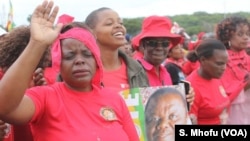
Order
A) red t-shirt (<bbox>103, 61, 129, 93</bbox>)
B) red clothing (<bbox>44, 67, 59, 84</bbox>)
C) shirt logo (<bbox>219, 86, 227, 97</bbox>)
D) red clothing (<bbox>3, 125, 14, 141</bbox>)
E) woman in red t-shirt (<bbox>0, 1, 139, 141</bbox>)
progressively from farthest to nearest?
shirt logo (<bbox>219, 86, 227, 97</bbox>) < red t-shirt (<bbox>103, 61, 129, 93</bbox>) < red clothing (<bbox>44, 67, 59, 84</bbox>) < red clothing (<bbox>3, 125, 14, 141</bbox>) < woman in red t-shirt (<bbox>0, 1, 139, 141</bbox>)

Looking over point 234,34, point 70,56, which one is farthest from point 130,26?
point 70,56

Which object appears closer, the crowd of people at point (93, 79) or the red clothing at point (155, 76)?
the crowd of people at point (93, 79)

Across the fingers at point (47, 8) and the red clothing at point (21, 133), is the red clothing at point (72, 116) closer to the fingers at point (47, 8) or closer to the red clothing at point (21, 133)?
the red clothing at point (21, 133)

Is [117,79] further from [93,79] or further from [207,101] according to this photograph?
[207,101]

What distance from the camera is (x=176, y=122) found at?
3.79 meters

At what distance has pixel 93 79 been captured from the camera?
9.24 ft

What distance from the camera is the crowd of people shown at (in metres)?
2.39

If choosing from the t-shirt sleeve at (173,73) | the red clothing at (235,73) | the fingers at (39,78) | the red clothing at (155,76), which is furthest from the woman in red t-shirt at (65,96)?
the red clothing at (235,73)

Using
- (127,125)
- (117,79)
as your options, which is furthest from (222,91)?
(127,125)

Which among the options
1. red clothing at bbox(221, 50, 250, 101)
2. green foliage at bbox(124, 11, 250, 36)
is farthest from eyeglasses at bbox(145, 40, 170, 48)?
green foliage at bbox(124, 11, 250, 36)

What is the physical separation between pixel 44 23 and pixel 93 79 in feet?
1.71

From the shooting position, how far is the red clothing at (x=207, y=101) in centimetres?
442

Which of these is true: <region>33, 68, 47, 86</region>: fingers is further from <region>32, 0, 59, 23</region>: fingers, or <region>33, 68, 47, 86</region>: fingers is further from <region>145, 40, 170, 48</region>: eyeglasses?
<region>145, 40, 170, 48</region>: eyeglasses

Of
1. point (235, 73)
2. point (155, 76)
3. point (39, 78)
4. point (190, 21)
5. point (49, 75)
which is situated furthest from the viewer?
point (190, 21)
